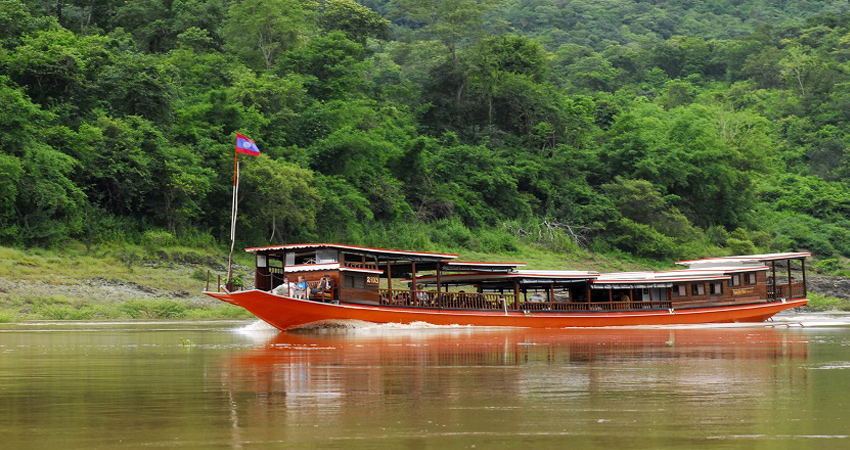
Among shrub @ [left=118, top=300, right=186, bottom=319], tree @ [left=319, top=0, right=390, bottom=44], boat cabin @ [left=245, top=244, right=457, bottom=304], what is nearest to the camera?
boat cabin @ [left=245, top=244, right=457, bottom=304]

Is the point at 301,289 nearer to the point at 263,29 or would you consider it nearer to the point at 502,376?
the point at 502,376

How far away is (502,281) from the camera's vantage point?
35.9 meters

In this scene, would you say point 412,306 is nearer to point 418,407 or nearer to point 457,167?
point 418,407

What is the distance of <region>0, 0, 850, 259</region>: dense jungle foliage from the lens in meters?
43.1

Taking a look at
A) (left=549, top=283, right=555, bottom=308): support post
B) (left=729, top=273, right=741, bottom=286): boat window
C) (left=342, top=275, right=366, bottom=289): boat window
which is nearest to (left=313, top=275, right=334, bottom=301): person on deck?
(left=342, top=275, right=366, bottom=289): boat window

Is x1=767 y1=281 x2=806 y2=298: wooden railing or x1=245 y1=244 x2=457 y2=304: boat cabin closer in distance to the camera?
x1=245 y1=244 x2=457 y2=304: boat cabin

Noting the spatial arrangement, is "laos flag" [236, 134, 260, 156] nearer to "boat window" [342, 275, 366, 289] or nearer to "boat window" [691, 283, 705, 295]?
"boat window" [342, 275, 366, 289]

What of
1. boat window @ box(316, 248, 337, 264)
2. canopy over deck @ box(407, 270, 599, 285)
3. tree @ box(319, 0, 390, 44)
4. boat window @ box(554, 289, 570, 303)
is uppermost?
tree @ box(319, 0, 390, 44)

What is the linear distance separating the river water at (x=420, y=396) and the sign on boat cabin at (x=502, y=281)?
8184 millimetres

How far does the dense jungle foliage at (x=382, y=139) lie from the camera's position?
43094 mm

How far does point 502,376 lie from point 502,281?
2161 cm

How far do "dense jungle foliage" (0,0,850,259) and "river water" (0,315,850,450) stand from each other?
2241 centimetres

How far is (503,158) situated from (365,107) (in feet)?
38.0

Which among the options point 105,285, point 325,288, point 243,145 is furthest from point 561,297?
point 105,285
